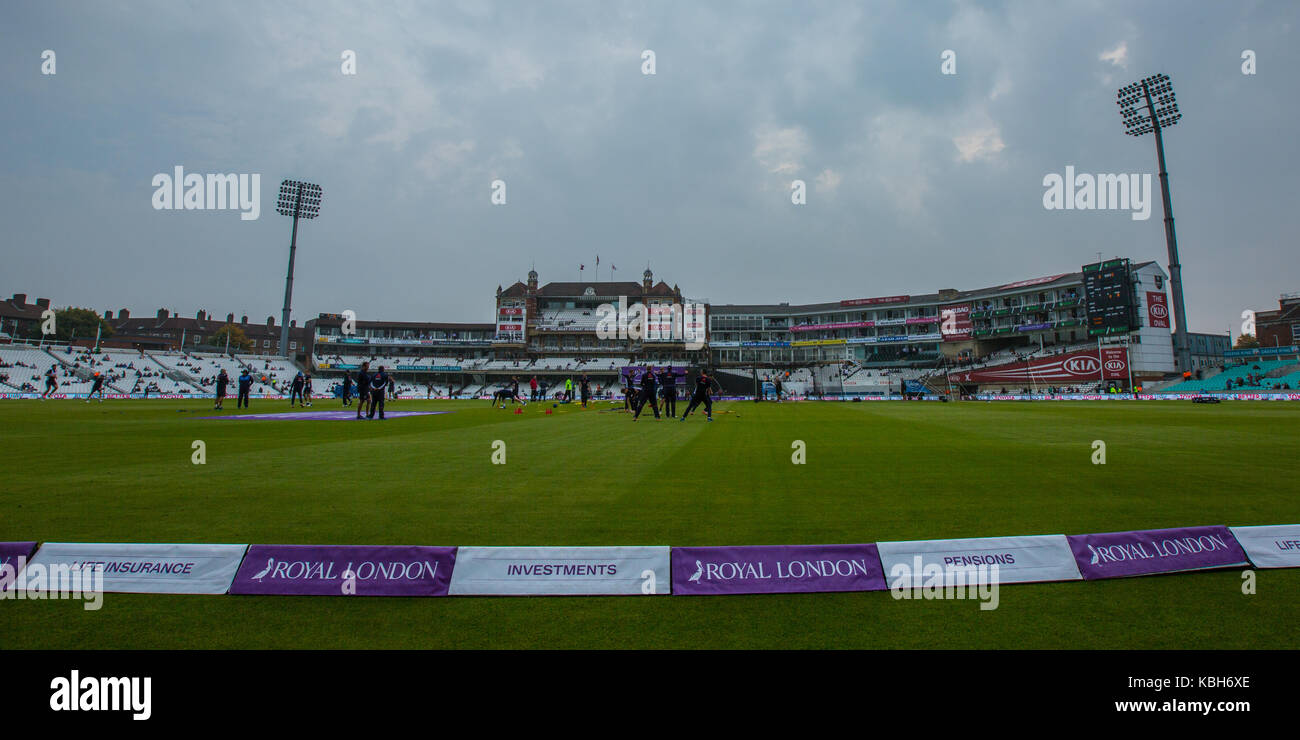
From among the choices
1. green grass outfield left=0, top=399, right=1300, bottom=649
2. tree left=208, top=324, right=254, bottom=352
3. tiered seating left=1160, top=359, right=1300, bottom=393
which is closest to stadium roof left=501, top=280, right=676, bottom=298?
tree left=208, top=324, right=254, bottom=352

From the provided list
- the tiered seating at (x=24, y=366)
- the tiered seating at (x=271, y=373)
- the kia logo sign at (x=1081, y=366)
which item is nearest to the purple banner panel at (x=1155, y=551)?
the tiered seating at (x=24, y=366)

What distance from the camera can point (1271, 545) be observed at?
4.16 meters

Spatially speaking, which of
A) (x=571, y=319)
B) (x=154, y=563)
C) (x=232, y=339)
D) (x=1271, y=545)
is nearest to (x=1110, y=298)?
(x=1271, y=545)

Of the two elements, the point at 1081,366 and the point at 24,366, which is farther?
the point at 1081,366

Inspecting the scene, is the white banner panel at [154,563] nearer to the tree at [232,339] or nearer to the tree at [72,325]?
the tree at [72,325]

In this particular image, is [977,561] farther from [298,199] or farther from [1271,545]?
[298,199]

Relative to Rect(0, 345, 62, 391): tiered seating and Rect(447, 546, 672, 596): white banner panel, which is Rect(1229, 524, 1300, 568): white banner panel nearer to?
Rect(447, 546, 672, 596): white banner panel

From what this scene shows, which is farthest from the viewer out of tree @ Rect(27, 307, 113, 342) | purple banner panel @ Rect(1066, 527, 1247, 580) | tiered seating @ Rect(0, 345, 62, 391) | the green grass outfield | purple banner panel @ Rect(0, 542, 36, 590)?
tree @ Rect(27, 307, 113, 342)

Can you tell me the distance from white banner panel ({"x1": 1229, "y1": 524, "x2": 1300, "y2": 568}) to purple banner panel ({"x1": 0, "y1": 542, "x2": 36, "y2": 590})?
8.61 metres

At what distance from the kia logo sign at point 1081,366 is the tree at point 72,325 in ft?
437

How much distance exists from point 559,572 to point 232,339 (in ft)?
452

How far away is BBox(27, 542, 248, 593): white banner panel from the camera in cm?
369

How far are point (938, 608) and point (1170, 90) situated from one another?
69302 millimetres
